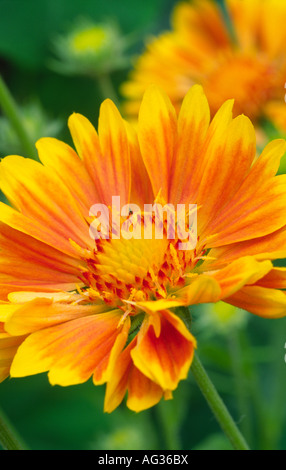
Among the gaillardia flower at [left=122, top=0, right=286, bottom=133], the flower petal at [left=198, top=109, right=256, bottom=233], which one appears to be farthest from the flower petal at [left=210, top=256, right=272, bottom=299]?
the gaillardia flower at [left=122, top=0, right=286, bottom=133]

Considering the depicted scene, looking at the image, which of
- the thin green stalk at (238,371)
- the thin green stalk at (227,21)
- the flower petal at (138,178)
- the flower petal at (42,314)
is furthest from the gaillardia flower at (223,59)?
the flower petal at (42,314)

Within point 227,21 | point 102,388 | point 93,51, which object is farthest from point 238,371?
point 227,21

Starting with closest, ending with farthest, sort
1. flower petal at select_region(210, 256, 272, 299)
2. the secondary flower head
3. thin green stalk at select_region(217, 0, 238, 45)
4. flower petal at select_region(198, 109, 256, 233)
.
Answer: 1. flower petal at select_region(210, 256, 272, 299)
2. flower petal at select_region(198, 109, 256, 233)
3. the secondary flower head
4. thin green stalk at select_region(217, 0, 238, 45)

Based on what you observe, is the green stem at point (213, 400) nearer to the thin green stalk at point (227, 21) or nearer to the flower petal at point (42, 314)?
the flower petal at point (42, 314)

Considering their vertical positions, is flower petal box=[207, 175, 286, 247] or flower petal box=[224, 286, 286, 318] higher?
flower petal box=[207, 175, 286, 247]

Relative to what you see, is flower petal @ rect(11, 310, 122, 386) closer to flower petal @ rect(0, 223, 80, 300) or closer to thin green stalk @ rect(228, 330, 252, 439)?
flower petal @ rect(0, 223, 80, 300)

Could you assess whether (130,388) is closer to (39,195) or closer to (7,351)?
(7,351)
